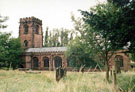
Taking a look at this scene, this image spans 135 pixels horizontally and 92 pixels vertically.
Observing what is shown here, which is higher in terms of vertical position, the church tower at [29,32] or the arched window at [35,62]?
the church tower at [29,32]

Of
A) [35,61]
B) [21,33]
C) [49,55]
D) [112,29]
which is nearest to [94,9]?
[112,29]

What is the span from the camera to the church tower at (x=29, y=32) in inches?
1248

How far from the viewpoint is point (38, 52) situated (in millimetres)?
28312

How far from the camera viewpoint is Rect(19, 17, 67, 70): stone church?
2691 cm

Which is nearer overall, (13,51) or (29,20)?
(13,51)

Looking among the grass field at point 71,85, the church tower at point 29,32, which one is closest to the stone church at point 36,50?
the church tower at point 29,32

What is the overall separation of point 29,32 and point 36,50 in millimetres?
5231

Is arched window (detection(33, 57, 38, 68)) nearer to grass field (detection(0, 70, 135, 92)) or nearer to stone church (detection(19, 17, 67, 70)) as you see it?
stone church (detection(19, 17, 67, 70))

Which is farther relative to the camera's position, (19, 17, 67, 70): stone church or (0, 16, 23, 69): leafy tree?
(19, 17, 67, 70): stone church

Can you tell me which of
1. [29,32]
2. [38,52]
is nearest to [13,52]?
[38,52]

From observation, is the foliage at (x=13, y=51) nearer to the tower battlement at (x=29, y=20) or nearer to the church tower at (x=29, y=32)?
the church tower at (x=29, y=32)

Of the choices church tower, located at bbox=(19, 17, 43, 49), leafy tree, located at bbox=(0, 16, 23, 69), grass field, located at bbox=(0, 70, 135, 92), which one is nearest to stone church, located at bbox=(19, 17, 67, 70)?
church tower, located at bbox=(19, 17, 43, 49)

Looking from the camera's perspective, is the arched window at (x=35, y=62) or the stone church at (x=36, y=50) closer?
the stone church at (x=36, y=50)

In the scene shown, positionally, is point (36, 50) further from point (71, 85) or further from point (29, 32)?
point (71, 85)
